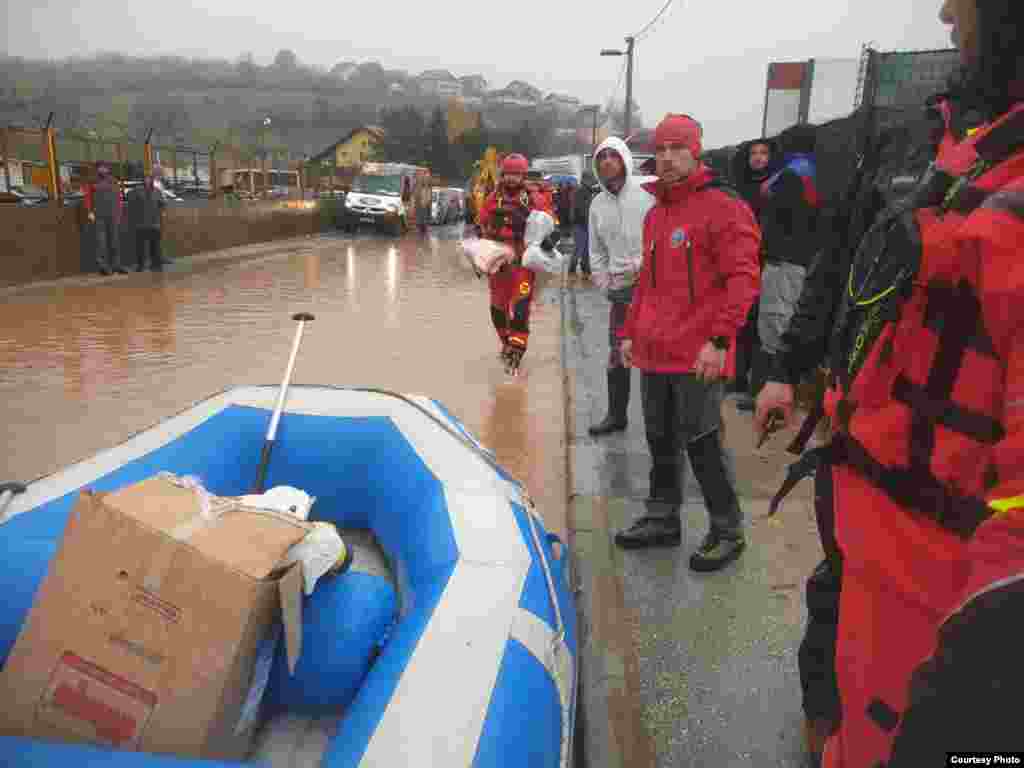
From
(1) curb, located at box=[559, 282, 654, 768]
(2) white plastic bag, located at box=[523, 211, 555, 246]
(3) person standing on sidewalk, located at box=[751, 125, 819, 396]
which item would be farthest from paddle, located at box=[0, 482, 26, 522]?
(2) white plastic bag, located at box=[523, 211, 555, 246]

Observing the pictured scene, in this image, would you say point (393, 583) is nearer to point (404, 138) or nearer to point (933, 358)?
point (933, 358)

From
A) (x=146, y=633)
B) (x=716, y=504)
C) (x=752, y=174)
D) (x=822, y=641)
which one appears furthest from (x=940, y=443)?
(x=752, y=174)

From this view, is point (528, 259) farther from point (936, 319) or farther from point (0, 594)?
point (936, 319)

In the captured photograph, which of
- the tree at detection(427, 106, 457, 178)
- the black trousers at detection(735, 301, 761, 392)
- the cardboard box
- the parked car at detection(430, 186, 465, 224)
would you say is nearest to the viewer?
the cardboard box

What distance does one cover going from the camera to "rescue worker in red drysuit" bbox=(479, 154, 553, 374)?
6.75 meters

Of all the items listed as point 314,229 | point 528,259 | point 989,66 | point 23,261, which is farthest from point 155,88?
point 989,66

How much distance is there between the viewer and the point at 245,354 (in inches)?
294

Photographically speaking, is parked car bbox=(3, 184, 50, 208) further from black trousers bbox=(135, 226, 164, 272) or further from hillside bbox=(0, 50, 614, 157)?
hillside bbox=(0, 50, 614, 157)

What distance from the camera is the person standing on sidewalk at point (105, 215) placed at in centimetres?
1297

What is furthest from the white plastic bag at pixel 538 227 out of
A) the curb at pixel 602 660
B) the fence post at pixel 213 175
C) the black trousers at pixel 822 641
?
the fence post at pixel 213 175

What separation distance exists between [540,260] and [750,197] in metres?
1.78

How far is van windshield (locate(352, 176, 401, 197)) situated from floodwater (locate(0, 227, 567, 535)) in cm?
1414

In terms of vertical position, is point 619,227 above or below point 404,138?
below

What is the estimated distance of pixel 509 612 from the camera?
2047 mm
